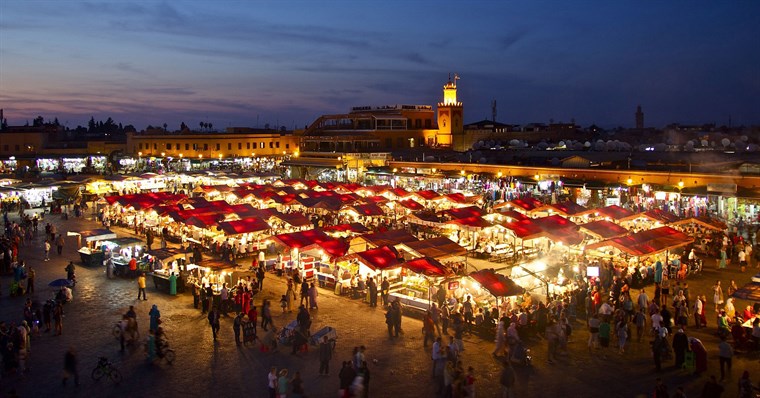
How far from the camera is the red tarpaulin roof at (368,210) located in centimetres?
2530

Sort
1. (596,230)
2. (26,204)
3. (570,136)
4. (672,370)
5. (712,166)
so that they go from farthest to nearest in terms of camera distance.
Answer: (570,136) → (26,204) → (712,166) → (596,230) → (672,370)

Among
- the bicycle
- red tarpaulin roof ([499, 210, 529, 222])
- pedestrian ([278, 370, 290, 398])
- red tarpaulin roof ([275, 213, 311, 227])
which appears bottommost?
the bicycle

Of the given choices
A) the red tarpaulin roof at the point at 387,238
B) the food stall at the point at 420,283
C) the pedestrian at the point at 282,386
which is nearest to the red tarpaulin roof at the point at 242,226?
the red tarpaulin roof at the point at 387,238

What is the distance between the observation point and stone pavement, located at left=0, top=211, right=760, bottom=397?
33.0 feet

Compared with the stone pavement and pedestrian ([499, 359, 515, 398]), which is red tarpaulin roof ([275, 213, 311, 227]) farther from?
pedestrian ([499, 359, 515, 398])

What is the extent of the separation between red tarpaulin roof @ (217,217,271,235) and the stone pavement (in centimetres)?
553

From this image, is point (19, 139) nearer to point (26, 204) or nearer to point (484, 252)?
point (26, 204)

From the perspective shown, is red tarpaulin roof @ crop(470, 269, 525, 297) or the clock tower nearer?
red tarpaulin roof @ crop(470, 269, 525, 297)

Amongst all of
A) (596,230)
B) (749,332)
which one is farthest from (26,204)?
(749,332)

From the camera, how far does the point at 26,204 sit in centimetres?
3381

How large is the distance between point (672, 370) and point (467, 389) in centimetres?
449

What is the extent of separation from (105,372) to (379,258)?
23.5ft

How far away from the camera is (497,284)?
12930mm

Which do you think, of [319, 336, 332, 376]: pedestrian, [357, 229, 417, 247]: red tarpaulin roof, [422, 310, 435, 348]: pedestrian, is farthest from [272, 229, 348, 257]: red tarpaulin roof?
[319, 336, 332, 376]: pedestrian
